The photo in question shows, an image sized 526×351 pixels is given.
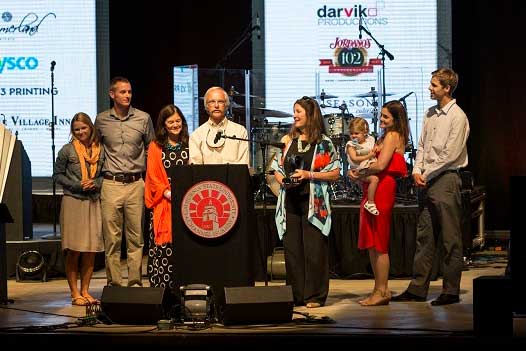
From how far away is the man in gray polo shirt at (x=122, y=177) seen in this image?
7.86 m

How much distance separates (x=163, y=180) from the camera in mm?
7379

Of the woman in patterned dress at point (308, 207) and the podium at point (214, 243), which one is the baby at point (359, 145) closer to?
the woman in patterned dress at point (308, 207)

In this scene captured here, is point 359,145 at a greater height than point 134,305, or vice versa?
point 359,145

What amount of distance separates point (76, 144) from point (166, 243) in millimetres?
1020

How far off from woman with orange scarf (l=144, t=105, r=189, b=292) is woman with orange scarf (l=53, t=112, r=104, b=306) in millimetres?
496

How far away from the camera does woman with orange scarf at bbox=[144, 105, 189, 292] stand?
7355mm

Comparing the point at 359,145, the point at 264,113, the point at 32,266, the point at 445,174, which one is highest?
the point at 264,113

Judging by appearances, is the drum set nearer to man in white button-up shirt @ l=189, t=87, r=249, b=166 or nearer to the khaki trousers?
the khaki trousers

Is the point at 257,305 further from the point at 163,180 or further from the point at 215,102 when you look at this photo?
the point at 215,102

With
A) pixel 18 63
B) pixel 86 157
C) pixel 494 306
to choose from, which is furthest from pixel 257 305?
pixel 18 63

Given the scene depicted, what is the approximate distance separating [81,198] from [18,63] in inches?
192

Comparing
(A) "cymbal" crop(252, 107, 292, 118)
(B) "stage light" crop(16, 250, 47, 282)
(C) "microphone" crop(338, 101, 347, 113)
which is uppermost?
(C) "microphone" crop(338, 101, 347, 113)

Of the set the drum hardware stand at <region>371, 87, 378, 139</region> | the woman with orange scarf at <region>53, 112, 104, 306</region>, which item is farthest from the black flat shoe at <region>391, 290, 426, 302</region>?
the drum hardware stand at <region>371, 87, 378, 139</region>

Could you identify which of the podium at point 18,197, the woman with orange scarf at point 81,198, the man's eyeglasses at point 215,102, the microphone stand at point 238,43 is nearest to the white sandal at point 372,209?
the man's eyeglasses at point 215,102
